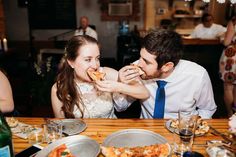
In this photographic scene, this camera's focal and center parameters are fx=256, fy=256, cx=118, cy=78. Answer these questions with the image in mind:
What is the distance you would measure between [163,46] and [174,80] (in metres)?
0.33

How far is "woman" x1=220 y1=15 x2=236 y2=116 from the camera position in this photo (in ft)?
12.2

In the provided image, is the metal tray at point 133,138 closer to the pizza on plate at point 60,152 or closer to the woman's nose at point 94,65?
the pizza on plate at point 60,152

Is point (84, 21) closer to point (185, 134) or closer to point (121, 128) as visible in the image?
point (121, 128)

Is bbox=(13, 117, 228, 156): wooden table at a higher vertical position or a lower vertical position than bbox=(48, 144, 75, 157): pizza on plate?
lower

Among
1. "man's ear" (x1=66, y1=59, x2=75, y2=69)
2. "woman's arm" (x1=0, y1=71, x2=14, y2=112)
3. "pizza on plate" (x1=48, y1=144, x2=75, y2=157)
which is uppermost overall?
"man's ear" (x1=66, y1=59, x2=75, y2=69)

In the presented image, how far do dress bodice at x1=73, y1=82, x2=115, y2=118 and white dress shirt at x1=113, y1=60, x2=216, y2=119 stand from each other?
8cm

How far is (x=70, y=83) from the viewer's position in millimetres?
2062

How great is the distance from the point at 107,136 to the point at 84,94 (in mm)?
693

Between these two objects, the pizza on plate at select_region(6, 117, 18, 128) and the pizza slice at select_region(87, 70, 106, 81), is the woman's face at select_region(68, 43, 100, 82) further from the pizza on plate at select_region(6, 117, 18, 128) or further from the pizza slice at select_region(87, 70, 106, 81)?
the pizza on plate at select_region(6, 117, 18, 128)

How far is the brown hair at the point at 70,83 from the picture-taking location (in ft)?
6.52

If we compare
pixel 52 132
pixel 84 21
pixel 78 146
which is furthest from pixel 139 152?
pixel 84 21

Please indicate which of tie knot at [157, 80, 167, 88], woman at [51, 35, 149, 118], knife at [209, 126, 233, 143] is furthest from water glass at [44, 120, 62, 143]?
knife at [209, 126, 233, 143]

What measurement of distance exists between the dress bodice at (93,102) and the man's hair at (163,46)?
1.74 feet

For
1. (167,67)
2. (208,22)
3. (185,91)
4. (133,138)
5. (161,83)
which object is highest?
(208,22)
